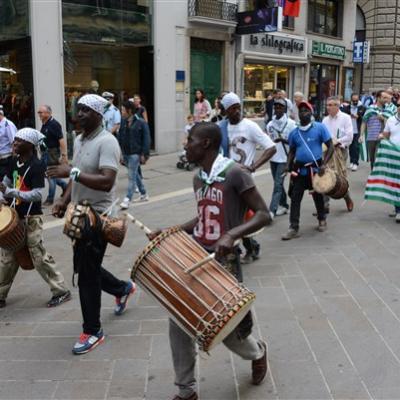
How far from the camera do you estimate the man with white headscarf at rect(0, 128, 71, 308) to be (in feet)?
15.6

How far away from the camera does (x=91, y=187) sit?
378 cm

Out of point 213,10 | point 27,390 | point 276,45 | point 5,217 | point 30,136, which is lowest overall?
point 27,390

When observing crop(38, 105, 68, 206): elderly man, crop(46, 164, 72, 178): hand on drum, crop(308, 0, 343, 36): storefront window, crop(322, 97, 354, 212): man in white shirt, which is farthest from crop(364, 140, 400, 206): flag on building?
crop(308, 0, 343, 36): storefront window

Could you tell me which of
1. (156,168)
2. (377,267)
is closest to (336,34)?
A: (156,168)

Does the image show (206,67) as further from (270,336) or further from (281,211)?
(270,336)

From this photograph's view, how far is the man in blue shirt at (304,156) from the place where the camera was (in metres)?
7.04

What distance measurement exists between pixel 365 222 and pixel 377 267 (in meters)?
2.07

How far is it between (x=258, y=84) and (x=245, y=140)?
1472 centimetres

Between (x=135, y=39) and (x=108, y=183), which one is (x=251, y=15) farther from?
(x=108, y=183)

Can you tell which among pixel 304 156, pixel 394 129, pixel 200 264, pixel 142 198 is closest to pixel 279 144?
pixel 304 156

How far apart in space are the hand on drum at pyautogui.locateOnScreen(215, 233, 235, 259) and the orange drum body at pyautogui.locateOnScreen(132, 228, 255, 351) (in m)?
0.06

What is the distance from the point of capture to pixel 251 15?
1795cm

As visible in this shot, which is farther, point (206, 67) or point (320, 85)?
point (320, 85)

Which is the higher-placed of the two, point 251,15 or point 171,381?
point 251,15
